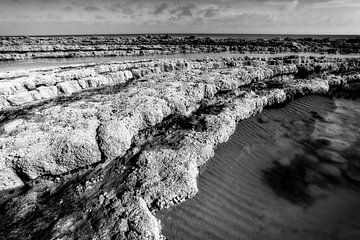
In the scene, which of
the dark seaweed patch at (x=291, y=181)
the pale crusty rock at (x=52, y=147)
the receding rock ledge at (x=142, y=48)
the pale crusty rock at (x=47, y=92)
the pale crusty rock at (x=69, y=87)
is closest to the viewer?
the dark seaweed patch at (x=291, y=181)

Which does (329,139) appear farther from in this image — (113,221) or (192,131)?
(113,221)

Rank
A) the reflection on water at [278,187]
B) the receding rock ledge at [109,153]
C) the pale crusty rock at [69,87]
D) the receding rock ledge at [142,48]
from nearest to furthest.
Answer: the receding rock ledge at [109,153], the reflection on water at [278,187], the pale crusty rock at [69,87], the receding rock ledge at [142,48]

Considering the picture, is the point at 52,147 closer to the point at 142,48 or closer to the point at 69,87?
the point at 69,87

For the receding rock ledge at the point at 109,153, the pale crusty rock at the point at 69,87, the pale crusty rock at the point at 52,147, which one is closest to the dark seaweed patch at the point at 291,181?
the receding rock ledge at the point at 109,153

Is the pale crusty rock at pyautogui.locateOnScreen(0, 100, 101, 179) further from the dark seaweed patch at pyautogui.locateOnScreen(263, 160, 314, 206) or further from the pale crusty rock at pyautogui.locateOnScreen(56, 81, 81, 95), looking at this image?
the pale crusty rock at pyautogui.locateOnScreen(56, 81, 81, 95)

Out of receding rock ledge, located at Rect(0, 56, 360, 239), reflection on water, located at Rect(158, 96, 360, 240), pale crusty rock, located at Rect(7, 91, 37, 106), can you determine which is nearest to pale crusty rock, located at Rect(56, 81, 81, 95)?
receding rock ledge, located at Rect(0, 56, 360, 239)

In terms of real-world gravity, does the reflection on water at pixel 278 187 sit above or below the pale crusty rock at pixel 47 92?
below

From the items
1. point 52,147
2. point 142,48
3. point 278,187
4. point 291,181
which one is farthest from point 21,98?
point 142,48

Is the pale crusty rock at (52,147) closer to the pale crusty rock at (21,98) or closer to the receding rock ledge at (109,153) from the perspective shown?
the receding rock ledge at (109,153)
